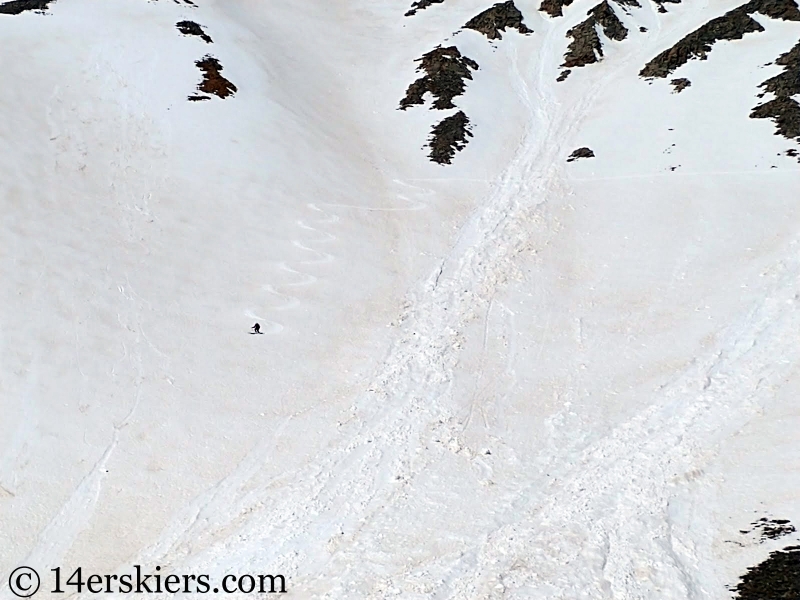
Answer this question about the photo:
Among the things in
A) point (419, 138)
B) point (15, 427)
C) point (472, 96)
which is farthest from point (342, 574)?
point (472, 96)

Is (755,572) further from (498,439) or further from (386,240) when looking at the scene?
(386,240)

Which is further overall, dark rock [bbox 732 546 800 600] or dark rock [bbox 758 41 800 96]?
dark rock [bbox 758 41 800 96]

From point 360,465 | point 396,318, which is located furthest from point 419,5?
point 360,465

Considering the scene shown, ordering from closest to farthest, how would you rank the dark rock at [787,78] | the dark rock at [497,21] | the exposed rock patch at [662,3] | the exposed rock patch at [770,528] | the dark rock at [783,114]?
the exposed rock patch at [770,528]
the dark rock at [783,114]
the dark rock at [787,78]
the dark rock at [497,21]
the exposed rock patch at [662,3]

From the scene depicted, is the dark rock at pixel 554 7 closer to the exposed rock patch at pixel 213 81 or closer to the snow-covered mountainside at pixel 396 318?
the snow-covered mountainside at pixel 396 318

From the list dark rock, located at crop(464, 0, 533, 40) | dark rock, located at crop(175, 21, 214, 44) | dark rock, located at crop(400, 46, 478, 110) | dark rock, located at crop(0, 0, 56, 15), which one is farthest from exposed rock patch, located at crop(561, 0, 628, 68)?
dark rock, located at crop(0, 0, 56, 15)

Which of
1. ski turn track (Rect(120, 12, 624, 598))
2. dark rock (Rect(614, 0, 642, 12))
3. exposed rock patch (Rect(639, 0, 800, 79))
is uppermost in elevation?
dark rock (Rect(614, 0, 642, 12))

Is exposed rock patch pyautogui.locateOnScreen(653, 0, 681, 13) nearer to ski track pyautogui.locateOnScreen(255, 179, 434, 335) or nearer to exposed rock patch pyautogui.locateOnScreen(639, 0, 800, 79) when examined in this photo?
exposed rock patch pyautogui.locateOnScreen(639, 0, 800, 79)

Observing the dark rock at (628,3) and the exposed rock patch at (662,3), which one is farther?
the exposed rock patch at (662,3)

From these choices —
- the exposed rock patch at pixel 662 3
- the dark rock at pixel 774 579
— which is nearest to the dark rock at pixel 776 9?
the exposed rock patch at pixel 662 3
